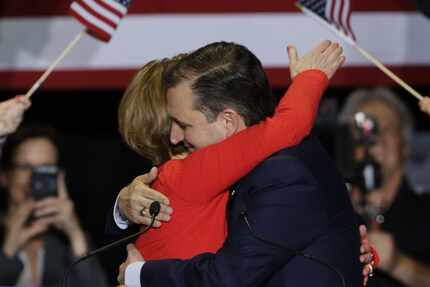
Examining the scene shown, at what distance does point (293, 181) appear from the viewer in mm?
2439

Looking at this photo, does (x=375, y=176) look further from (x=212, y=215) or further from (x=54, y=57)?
(x=212, y=215)

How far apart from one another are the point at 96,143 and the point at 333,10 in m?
1.69

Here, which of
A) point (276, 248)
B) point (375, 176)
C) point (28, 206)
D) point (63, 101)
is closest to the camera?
point (276, 248)

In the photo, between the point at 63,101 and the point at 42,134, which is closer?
the point at 42,134

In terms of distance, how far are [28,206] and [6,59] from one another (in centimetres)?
53

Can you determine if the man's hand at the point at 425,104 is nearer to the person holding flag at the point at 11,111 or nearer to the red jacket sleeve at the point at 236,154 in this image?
the red jacket sleeve at the point at 236,154

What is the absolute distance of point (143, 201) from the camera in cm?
254

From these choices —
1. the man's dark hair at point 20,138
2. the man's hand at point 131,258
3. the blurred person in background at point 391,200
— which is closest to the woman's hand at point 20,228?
the man's dark hair at point 20,138

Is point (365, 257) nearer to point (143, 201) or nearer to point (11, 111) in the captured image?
point (143, 201)

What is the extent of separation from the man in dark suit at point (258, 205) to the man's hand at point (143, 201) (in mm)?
94

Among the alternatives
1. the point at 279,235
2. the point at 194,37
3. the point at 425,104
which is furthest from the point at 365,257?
the point at 194,37

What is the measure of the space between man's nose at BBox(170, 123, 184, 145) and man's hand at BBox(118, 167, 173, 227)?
0.33ft

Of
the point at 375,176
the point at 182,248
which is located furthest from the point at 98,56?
the point at 182,248

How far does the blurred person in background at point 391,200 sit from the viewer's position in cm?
384
